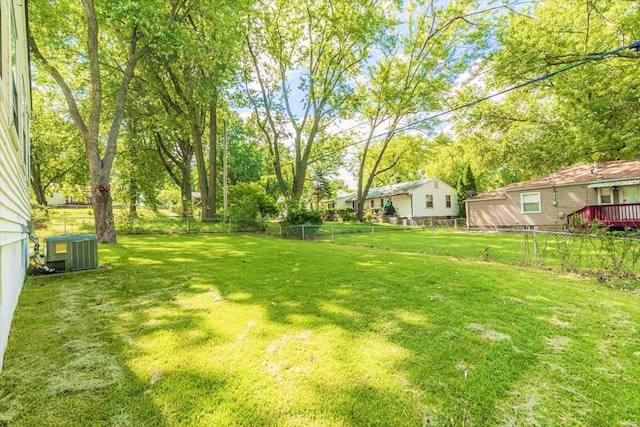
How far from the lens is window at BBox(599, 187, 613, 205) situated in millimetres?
14252

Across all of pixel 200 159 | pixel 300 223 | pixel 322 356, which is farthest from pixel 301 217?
pixel 322 356

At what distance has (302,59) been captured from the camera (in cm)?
1688

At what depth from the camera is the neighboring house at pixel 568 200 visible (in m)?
13.3

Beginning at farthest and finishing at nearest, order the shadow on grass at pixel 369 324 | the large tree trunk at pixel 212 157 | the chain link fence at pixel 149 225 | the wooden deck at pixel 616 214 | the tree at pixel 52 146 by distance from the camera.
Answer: the tree at pixel 52 146 → the large tree trunk at pixel 212 157 → the chain link fence at pixel 149 225 → the wooden deck at pixel 616 214 → the shadow on grass at pixel 369 324

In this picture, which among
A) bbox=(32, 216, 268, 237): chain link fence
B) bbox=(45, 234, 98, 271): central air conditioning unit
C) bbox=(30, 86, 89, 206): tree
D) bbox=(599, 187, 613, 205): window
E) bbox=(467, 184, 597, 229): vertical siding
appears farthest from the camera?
bbox=(30, 86, 89, 206): tree

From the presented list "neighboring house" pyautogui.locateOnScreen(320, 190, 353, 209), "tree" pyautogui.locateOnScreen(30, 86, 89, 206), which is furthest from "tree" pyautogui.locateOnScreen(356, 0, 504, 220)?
"tree" pyautogui.locateOnScreen(30, 86, 89, 206)

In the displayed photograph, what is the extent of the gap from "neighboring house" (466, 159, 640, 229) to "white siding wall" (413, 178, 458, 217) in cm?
691

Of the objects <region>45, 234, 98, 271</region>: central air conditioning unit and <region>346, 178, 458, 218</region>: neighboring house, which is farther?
<region>346, 178, 458, 218</region>: neighboring house

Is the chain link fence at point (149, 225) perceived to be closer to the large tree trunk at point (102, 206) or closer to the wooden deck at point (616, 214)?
the large tree trunk at point (102, 206)

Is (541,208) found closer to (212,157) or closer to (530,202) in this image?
(530,202)

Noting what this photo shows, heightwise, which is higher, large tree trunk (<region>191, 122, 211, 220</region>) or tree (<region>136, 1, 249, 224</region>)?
tree (<region>136, 1, 249, 224</region>)

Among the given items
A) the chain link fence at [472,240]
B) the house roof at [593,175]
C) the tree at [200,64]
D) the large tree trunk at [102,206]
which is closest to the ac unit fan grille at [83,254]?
the large tree trunk at [102,206]

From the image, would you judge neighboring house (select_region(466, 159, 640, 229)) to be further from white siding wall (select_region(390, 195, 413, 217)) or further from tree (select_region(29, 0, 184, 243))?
tree (select_region(29, 0, 184, 243))

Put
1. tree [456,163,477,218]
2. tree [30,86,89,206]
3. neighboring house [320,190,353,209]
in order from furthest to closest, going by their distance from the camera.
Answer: neighboring house [320,190,353,209], tree [456,163,477,218], tree [30,86,89,206]
